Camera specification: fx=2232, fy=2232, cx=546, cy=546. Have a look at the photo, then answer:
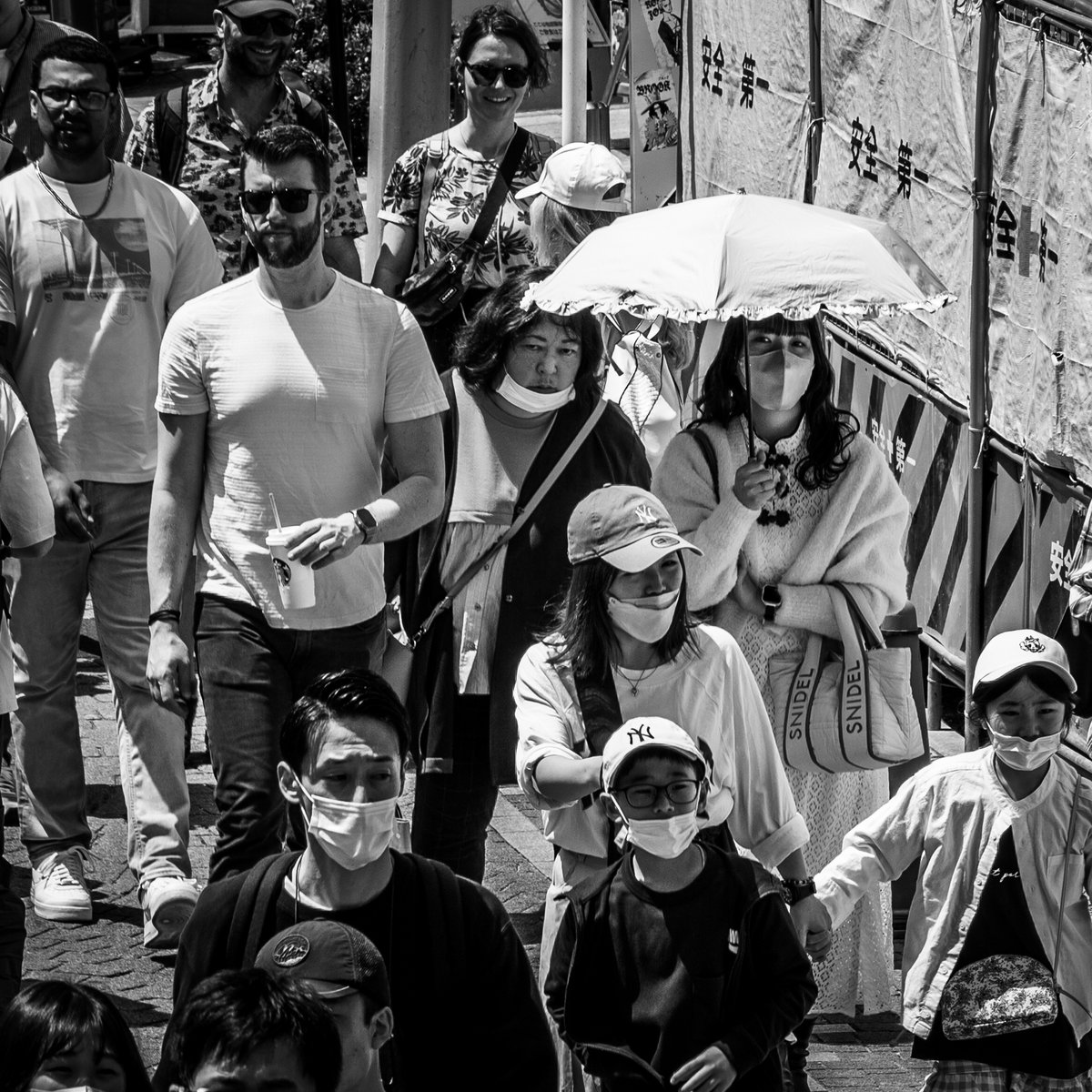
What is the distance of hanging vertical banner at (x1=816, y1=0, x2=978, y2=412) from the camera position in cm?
852

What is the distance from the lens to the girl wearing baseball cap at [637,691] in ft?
16.2

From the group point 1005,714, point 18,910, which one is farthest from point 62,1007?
point 1005,714

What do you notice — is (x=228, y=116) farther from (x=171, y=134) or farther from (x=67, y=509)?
(x=67, y=509)

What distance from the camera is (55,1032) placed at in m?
3.62

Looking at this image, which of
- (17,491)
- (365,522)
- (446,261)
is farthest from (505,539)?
(446,261)

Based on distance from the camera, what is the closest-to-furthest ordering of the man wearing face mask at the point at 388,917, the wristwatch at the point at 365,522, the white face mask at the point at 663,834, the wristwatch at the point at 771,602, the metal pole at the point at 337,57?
1. the man wearing face mask at the point at 388,917
2. the white face mask at the point at 663,834
3. the wristwatch at the point at 365,522
4. the wristwatch at the point at 771,602
5. the metal pole at the point at 337,57

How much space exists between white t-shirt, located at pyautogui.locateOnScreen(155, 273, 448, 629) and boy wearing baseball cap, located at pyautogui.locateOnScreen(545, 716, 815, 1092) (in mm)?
1361

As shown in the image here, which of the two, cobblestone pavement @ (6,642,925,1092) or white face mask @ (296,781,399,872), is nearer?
white face mask @ (296,781,399,872)

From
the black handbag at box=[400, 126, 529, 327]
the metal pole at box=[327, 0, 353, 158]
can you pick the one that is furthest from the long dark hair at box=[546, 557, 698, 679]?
the metal pole at box=[327, 0, 353, 158]

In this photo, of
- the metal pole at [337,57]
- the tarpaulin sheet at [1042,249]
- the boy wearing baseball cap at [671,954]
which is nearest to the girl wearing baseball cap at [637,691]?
the boy wearing baseball cap at [671,954]

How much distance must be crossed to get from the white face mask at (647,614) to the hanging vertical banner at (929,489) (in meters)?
3.46

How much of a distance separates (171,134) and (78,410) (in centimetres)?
138

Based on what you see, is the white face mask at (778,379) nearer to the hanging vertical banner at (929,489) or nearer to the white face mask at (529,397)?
the white face mask at (529,397)

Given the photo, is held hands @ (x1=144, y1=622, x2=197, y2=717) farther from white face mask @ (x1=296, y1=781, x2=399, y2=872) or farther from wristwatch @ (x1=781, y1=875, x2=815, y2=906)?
wristwatch @ (x1=781, y1=875, x2=815, y2=906)
